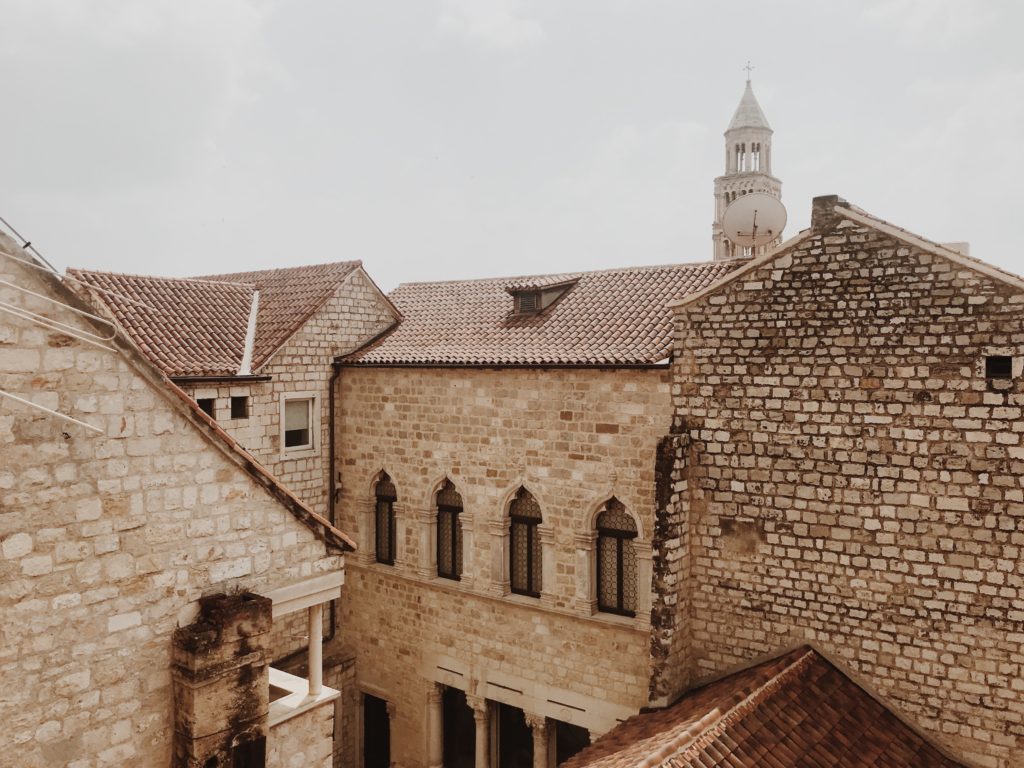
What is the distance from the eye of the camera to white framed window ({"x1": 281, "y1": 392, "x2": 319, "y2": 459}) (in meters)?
14.6

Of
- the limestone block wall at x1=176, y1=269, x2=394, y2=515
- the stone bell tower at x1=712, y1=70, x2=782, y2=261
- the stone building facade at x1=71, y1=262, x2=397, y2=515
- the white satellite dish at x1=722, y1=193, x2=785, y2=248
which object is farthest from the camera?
the stone bell tower at x1=712, y1=70, x2=782, y2=261

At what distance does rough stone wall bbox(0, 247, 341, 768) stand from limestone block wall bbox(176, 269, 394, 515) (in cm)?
669

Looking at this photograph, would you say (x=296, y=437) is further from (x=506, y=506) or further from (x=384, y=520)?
(x=506, y=506)

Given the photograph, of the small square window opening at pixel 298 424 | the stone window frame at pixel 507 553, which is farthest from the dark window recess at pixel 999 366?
the small square window opening at pixel 298 424

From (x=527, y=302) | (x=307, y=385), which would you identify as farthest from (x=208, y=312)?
(x=527, y=302)

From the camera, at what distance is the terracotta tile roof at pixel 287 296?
14.6m

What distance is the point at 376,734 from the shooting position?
15.6 m

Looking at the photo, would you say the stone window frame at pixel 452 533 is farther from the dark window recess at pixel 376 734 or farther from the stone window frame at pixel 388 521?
the dark window recess at pixel 376 734

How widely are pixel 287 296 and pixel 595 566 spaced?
28.7ft

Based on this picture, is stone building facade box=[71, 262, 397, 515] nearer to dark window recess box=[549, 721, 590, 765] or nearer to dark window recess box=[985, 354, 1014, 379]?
dark window recess box=[549, 721, 590, 765]

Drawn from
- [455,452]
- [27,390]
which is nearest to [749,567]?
[455,452]

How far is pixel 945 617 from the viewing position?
948 centimetres

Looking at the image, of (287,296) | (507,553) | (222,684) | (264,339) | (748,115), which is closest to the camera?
(222,684)

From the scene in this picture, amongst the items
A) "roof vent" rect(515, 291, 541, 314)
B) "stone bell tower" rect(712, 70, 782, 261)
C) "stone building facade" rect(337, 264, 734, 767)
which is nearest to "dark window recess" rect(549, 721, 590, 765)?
"stone building facade" rect(337, 264, 734, 767)
